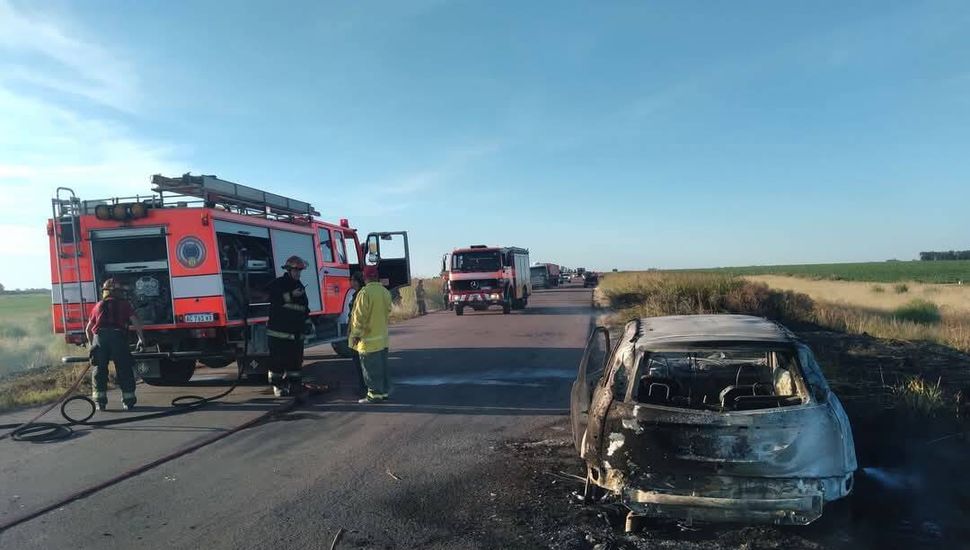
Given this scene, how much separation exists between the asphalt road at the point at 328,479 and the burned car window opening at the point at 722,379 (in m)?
1.38

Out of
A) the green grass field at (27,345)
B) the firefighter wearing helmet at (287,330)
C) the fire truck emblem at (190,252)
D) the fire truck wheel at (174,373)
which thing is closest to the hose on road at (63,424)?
the firefighter wearing helmet at (287,330)

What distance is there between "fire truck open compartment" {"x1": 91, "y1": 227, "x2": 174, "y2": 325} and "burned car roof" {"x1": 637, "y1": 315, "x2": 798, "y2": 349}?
712 centimetres

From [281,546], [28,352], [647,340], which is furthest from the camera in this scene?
[28,352]

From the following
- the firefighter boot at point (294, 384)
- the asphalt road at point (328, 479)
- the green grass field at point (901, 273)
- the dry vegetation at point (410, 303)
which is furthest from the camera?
the green grass field at point (901, 273)

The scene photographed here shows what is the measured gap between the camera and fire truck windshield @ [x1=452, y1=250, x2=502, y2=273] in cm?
2614

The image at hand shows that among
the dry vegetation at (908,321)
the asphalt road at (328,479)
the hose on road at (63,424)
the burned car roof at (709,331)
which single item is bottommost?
Answer: the dry vegetation at (908,321)

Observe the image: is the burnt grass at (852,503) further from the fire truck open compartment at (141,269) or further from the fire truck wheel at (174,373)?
→ the fire truck wheel at (174,373)

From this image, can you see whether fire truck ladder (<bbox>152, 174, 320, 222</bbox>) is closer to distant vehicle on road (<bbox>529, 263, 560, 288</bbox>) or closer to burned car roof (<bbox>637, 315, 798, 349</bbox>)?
burned car roof (<bbox>637, 315, 798, 349</bbox>)

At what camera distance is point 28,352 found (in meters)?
22.6

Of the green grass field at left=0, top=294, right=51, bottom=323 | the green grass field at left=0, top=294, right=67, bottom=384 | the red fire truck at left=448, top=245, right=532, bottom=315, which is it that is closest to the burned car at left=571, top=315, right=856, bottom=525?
the green grass field at left=0, top=294, right=67, bottom=384

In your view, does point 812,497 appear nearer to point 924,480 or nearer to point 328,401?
point 924,480

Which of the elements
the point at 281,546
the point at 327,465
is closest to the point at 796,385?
the point at 281,546

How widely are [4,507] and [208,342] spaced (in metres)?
4.54

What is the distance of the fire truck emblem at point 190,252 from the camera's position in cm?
931
